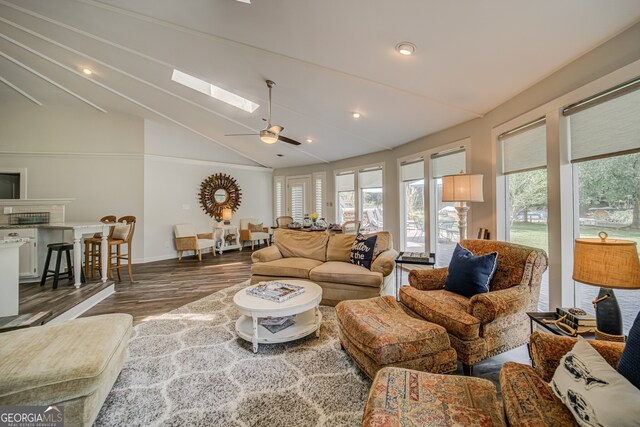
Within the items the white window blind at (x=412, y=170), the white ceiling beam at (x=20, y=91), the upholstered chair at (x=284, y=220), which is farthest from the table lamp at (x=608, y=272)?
the white ceiling beam at (x=20, y=91)

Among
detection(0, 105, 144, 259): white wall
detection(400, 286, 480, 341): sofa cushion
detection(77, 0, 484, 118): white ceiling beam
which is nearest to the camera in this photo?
detection(400, 286, 480, 341): sofa cushion

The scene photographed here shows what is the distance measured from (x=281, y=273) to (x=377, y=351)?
2.05 m

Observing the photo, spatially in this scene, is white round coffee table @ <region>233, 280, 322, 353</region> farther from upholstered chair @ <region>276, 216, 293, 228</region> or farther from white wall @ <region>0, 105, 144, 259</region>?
white wall @ <region>0, 105, 144, 259</region>

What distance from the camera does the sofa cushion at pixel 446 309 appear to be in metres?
1.84

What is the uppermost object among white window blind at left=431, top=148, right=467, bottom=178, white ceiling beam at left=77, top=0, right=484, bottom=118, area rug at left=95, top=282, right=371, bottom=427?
white ceiling beam at left=77, top=0, right=484, bottom=118

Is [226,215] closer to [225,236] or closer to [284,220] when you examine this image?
Result: [225,236]

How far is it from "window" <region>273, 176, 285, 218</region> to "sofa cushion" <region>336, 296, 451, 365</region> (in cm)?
703

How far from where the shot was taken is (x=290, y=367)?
2090 mm

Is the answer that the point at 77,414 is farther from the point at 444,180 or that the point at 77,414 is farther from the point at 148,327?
the point at 444,180

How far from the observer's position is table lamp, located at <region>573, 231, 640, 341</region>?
140 centimetres

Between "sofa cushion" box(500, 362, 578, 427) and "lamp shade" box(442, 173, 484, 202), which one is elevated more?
"lamp shade" box(442, 173, 484, 202)

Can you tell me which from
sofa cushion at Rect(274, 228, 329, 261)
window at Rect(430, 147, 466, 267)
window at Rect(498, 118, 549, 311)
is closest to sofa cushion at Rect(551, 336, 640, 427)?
window at Rect(498, 118, 549, 311)

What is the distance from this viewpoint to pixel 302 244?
4.05 metres

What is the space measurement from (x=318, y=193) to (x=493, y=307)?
20.6ft
